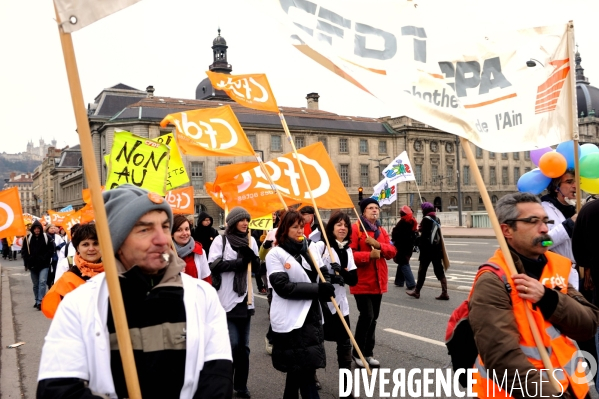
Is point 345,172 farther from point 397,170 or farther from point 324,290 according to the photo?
point 324,290

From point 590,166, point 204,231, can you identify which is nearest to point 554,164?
point 590,166

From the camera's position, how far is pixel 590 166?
14.4 ft

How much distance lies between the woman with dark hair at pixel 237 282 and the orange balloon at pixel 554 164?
9.48ft

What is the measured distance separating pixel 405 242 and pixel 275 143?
164 feet

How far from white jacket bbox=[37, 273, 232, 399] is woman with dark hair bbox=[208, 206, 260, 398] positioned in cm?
292

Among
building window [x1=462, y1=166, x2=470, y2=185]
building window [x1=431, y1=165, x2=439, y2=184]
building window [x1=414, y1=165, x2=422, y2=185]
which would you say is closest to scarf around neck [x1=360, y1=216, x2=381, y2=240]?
building window [x1=414, y1=165, x2=422, y2=185]

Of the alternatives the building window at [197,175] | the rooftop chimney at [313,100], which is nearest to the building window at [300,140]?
the building window at [197,175]

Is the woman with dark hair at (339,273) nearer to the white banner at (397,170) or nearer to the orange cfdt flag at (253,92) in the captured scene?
the orange cfdt flag at (253,92)

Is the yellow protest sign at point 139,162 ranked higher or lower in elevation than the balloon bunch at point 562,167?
higher

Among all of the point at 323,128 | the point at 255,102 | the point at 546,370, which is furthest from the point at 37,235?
the point at 323,128

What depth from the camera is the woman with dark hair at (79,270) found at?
340 cm

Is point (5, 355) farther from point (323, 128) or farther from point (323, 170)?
point (323, 128)

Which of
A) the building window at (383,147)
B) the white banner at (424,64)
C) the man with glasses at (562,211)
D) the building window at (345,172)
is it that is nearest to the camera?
the white banner at (424,64)

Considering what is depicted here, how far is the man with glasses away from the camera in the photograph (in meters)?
3.91
